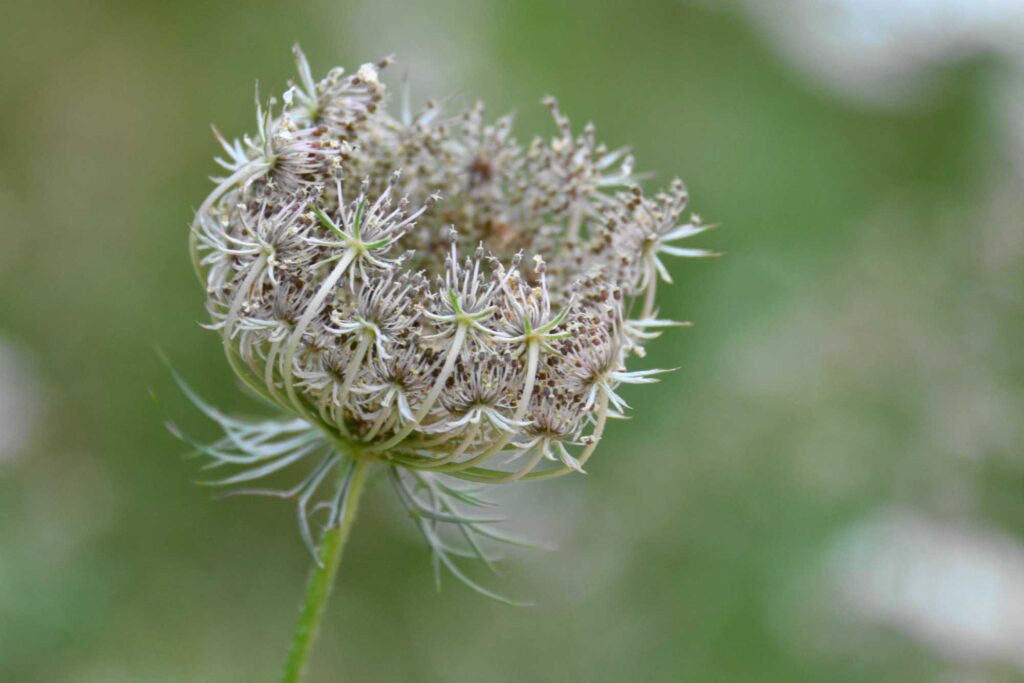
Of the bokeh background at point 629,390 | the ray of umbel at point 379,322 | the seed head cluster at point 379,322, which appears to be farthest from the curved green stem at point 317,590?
the bokeh background at point 629,390

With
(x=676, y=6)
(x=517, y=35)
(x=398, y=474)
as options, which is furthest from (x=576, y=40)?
(x=398, y=474)

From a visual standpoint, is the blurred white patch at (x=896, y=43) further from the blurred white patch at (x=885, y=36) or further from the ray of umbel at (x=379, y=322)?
the ray of umbel at (x=379, y=322)

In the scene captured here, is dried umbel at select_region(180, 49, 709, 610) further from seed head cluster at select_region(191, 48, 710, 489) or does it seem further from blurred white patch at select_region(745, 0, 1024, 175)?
blurred white patch at select_region(745, 0, 1024, 175)

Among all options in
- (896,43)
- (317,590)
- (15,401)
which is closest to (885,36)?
(896,43)

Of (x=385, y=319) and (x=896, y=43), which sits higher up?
(x=896, y=43)

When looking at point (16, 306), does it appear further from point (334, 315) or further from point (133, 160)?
point (334, 315)

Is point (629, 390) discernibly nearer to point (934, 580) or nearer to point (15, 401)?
point (934, 580)

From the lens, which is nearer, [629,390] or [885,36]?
[629,390]

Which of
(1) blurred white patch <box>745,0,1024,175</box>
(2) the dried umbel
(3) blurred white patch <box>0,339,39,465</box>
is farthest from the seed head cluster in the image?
(1) blurred white patch <box>745,0,1024,175</box>
